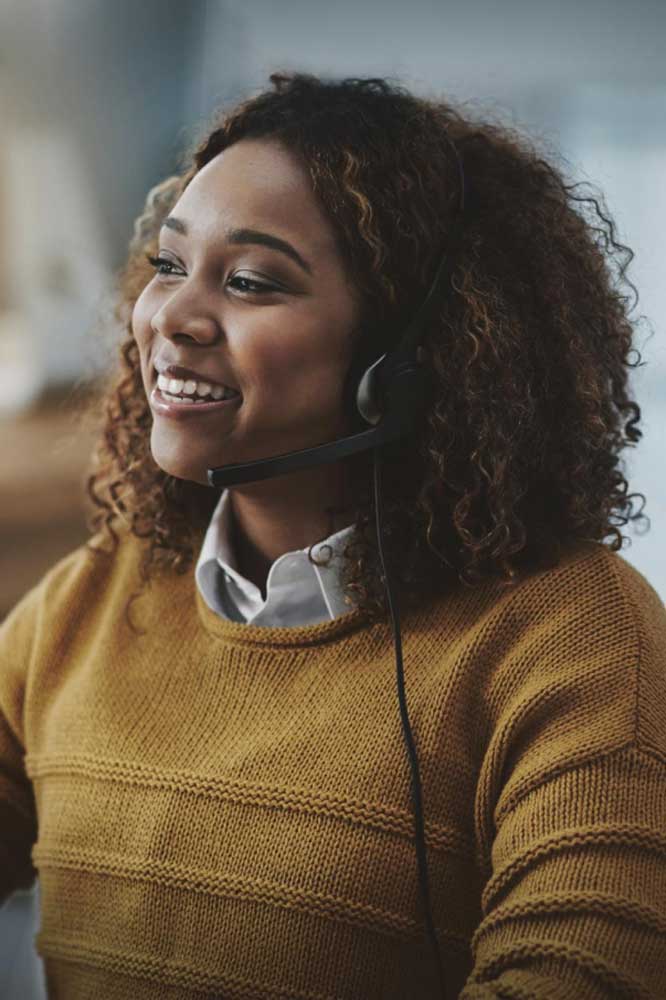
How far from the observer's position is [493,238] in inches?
45.7

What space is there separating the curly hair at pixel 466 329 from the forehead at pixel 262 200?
0.05ft

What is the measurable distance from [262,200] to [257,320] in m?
0.12

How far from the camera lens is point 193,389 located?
44.0 inches

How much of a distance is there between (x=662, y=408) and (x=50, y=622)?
3.99ft

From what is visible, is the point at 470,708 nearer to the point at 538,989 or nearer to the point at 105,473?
the point at 538,989

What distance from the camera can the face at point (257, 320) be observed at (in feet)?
3.59

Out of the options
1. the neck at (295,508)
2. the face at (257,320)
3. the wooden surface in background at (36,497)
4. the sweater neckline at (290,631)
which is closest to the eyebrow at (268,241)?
the face at (257,320)

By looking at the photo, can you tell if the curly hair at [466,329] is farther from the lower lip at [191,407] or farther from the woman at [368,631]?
the lower lip at [191,407]

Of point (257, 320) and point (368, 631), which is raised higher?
point (257, 320)

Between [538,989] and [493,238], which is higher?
[493,238]

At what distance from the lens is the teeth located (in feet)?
3.65

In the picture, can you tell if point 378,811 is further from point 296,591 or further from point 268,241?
point 268,241

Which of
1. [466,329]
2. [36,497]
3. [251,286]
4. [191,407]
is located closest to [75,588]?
[191,407]

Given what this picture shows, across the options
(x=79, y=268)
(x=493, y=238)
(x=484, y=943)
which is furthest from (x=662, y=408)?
(x=79, y=268)
